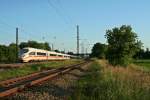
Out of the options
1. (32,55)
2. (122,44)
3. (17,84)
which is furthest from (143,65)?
(17,84)

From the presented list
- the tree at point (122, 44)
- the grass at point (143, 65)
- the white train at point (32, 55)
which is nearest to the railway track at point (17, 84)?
the grass at point (143, 65)

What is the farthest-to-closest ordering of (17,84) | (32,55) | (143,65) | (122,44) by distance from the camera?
(143,65)
(32,55)
(122,44)
(17,84)

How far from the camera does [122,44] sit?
4647cm

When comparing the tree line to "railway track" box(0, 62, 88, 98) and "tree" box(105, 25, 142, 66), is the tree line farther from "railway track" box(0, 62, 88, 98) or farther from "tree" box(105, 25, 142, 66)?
"railway track" box(0, 62, 88, 98)

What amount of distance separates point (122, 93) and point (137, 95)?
0.48 meters

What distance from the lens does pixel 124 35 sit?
151 ft

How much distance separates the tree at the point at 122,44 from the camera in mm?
45562

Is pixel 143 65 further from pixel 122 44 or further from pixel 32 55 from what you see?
pixel 122 44

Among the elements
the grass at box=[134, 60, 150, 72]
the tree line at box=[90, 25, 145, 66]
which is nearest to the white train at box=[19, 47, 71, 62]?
the grass at box=[134, 60, 150, 72]

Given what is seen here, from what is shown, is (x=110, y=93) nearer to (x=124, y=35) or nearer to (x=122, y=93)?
(x=122, y=93)

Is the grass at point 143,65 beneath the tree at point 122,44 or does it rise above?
beneath

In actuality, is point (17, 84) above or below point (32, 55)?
below

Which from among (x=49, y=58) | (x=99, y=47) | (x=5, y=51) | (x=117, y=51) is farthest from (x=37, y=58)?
(x=99, y=47)

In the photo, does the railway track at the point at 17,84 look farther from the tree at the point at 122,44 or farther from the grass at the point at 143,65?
the tree at the point at 122,44
